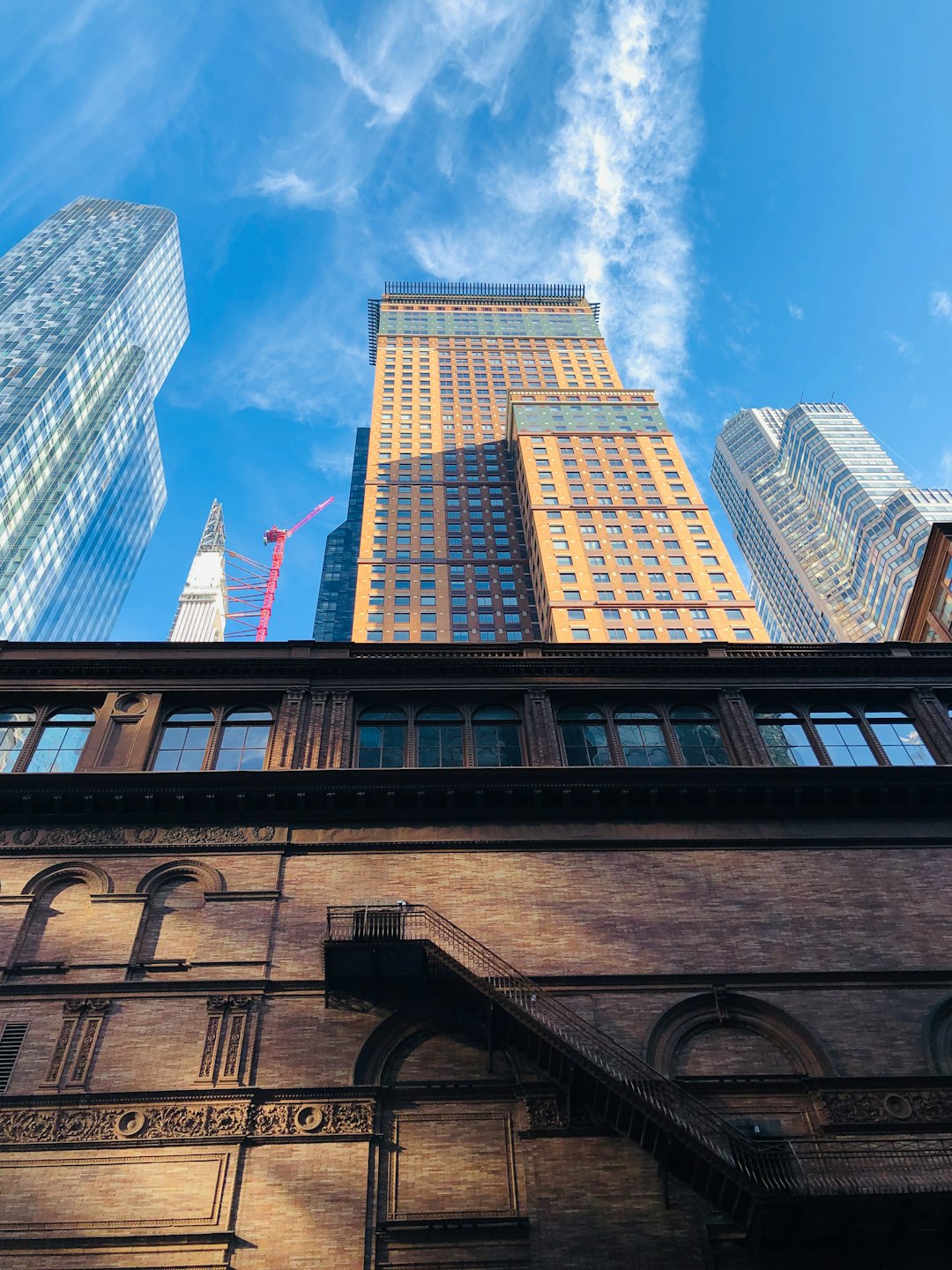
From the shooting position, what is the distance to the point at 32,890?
23.9 m

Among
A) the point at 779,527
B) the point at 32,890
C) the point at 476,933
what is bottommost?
the point at 476,933

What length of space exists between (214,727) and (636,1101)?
1586cm

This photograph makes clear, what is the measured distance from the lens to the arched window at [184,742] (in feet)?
89.9

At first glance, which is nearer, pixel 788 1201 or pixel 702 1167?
pixel 788 1201

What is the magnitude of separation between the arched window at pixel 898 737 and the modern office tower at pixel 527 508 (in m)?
53.2

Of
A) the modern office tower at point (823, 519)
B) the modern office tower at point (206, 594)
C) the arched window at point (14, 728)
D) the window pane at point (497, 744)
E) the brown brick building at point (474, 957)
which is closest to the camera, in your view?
the brown brick building at point (474, 957)

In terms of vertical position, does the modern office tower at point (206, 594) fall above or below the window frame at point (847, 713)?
above

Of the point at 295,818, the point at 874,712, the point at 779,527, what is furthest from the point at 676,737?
the point at 779,527

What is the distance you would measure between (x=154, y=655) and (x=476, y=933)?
13.3 m

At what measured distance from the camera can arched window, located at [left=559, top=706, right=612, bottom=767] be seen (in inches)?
1117

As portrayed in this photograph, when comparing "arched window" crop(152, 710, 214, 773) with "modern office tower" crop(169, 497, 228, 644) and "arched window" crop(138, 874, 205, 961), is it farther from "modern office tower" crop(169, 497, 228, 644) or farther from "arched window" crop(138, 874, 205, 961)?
"modern office tower" crop(169, 497, 228, 644)

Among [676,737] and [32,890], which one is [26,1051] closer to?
[32,890]

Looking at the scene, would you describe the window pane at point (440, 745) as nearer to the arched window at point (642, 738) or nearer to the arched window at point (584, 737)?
the arched window at point (584, 737)

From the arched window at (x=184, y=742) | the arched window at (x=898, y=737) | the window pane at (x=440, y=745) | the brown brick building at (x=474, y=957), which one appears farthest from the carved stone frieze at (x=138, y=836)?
the arched window at (x=898, y=737)
